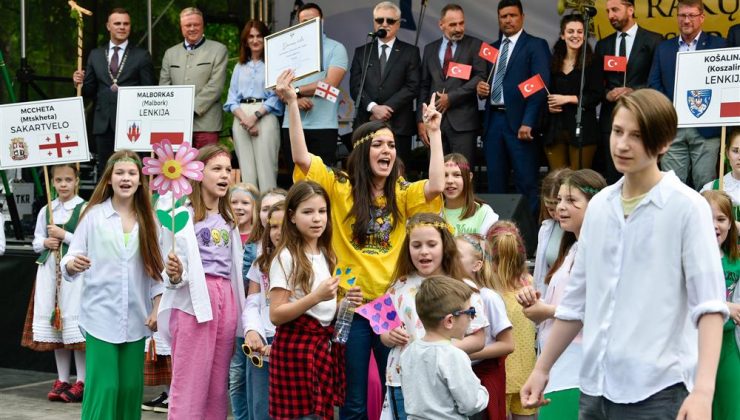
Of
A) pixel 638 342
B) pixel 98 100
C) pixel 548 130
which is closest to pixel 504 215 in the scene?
pixel 548 130

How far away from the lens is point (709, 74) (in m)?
7.64

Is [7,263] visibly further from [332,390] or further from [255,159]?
[332,390]

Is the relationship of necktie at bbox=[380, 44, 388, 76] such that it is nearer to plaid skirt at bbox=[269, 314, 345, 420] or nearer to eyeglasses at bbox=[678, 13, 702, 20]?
eyeglasses at bbox=[678, 13, 702, 20]

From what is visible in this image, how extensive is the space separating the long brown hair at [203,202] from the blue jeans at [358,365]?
4.09 feet

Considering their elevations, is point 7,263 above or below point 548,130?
below

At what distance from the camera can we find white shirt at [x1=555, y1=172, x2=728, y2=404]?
3568mm

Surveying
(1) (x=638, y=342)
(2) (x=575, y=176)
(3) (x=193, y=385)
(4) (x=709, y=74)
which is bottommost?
(3) (x=193, y=385)

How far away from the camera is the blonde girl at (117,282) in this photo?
262 inches

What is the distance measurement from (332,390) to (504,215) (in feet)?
11.2

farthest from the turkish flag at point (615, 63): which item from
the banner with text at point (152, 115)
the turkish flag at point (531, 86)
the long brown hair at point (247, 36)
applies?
the banner with text at point (152, 115)

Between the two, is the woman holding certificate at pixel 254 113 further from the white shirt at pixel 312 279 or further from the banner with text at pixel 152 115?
the white shirt at pixel 312 279

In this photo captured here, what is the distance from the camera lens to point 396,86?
10.0 meters

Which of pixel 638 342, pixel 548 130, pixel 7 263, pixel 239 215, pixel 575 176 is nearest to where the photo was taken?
pixel 638 342

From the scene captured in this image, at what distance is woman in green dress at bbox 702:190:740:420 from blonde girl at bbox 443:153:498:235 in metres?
1.60
